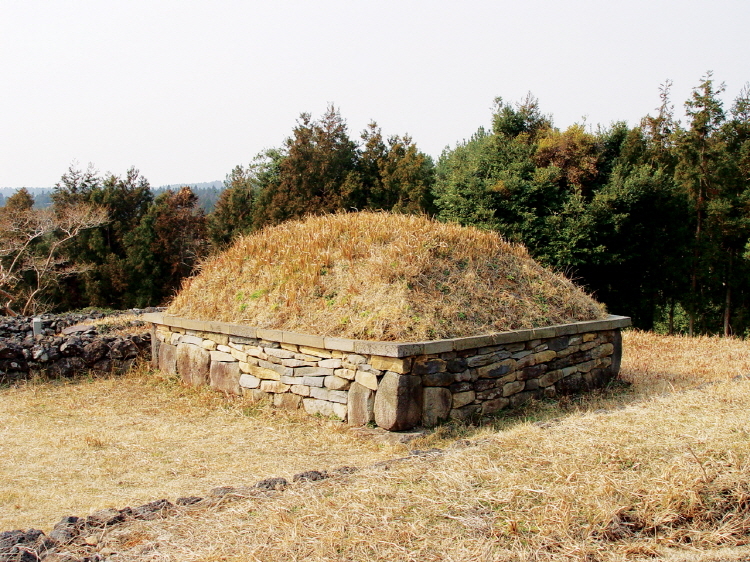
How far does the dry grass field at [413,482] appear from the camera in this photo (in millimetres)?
2908

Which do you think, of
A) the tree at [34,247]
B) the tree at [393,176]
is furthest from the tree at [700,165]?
the tree at [34,247]

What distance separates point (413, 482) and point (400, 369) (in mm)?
1935

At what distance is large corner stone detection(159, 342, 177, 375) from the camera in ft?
27.8

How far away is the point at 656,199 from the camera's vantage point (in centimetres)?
1839

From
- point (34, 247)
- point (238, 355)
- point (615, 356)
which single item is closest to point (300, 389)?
point (238, 355)

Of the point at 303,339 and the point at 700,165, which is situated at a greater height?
the point at 700,165

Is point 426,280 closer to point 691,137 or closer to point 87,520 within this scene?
point 87,520

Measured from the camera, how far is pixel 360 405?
596 cm

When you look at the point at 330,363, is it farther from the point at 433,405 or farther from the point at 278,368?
the point at 433,405

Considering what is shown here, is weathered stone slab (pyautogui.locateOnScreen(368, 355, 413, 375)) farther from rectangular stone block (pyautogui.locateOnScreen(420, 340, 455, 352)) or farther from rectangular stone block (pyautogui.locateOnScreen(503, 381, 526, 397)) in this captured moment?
rectangular stone block (pyautogui.locateOnScreen(503, 381, 526, 397))

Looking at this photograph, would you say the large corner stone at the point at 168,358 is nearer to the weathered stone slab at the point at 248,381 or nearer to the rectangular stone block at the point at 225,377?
the rectangular stone block at the point at 225,377

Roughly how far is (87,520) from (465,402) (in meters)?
3.69

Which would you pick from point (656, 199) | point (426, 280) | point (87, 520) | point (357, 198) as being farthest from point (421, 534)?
point (357, 198)

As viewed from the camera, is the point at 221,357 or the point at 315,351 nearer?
the point at 315,351
